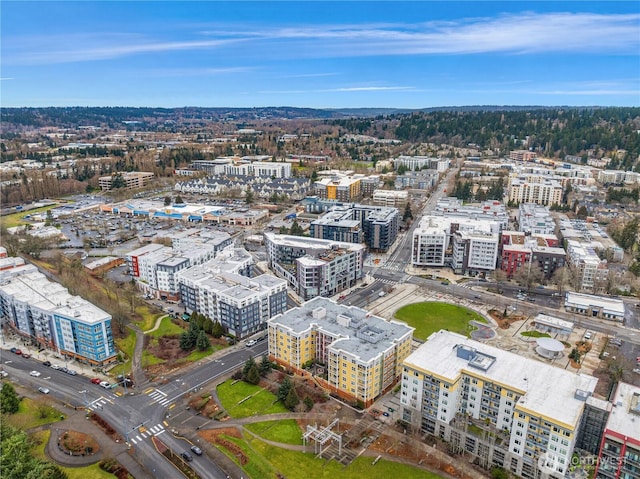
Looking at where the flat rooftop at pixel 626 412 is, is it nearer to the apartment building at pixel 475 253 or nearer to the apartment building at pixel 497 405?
the apartment building at pixel 497 405

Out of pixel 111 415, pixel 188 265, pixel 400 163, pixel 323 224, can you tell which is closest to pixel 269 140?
pixel 400 163

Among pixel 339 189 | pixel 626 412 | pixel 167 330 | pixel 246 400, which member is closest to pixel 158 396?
pixel 246 400

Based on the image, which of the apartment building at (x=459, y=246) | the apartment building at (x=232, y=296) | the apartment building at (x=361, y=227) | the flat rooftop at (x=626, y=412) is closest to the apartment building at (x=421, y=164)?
the apartment building at (x=361, y=227)

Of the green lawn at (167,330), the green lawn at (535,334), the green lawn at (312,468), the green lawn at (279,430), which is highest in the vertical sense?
the green lawn at (167,330)

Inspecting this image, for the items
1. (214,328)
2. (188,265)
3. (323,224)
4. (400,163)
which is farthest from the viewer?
(400,163)

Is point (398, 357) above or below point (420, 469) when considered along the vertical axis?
above

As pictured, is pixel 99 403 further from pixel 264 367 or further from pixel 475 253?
pixel 475 253

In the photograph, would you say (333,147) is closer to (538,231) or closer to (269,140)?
(269,140)
